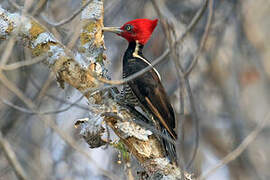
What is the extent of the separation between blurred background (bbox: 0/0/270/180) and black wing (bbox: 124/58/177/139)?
50.9 inches

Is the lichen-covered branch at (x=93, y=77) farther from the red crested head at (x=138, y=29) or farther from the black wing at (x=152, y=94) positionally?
the red crested head at (x=138, y=29)

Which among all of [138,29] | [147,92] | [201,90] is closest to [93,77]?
[147,92]

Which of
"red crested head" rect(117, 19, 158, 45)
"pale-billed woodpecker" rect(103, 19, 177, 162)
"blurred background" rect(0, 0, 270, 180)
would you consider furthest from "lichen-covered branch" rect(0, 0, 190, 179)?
"blurred background" rect(0, 0, 270, 180)

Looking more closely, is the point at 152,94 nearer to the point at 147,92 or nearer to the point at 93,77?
the point at 147,92

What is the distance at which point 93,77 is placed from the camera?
319 centimetres

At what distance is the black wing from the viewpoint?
3.66 meters

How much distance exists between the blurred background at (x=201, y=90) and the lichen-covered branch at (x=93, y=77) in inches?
70.8

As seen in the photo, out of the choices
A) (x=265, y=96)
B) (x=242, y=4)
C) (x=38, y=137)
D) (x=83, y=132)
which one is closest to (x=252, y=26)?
(x=242, y=4)

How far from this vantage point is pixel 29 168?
5582 mm

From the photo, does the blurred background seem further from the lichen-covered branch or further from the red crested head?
the lichen-covered branch

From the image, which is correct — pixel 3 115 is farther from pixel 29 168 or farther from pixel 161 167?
pixel 161 167

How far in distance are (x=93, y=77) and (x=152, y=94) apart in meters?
0.79

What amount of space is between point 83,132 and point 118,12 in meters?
2.94

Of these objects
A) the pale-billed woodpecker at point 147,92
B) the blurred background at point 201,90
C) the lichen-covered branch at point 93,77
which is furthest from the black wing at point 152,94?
the blurred background at point 201,90
